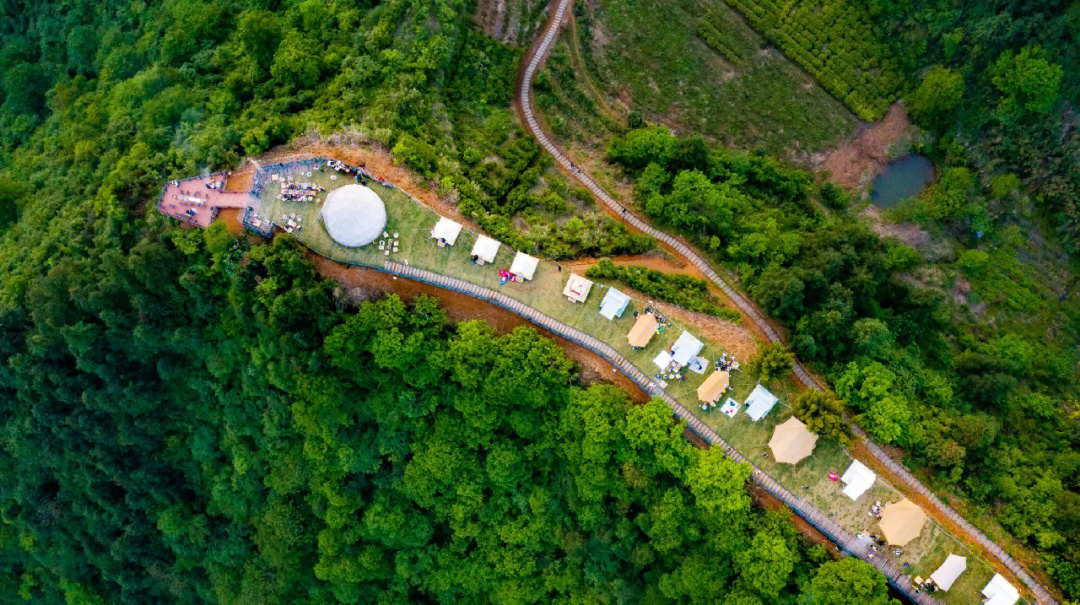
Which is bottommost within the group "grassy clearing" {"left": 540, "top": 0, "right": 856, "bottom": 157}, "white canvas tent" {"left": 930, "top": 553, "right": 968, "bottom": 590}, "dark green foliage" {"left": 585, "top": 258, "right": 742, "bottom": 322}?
"white canvas tent" {"left": 930, "top": 553, "right": 968, "bottom": 590}

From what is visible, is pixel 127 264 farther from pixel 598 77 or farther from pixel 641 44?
pixel 641 44

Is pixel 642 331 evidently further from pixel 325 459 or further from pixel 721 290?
pixel 325 459

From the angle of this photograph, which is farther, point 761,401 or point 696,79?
point 696,79

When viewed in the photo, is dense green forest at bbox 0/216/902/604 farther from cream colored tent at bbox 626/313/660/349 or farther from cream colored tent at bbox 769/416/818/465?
cream colored tent at bbox 626/313/660/349

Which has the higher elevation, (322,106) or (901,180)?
(901,180)

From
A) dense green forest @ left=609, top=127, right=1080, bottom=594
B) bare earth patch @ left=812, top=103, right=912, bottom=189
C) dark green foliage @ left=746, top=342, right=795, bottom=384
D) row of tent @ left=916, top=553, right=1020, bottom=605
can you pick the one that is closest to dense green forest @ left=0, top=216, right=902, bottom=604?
row of tent @ left=916, top=553, right=1020, bottom=605

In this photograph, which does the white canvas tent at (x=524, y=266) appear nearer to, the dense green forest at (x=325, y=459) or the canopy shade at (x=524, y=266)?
the canopy shade at (x=524, y=266)

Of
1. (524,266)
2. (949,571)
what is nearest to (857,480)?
(949,571)
